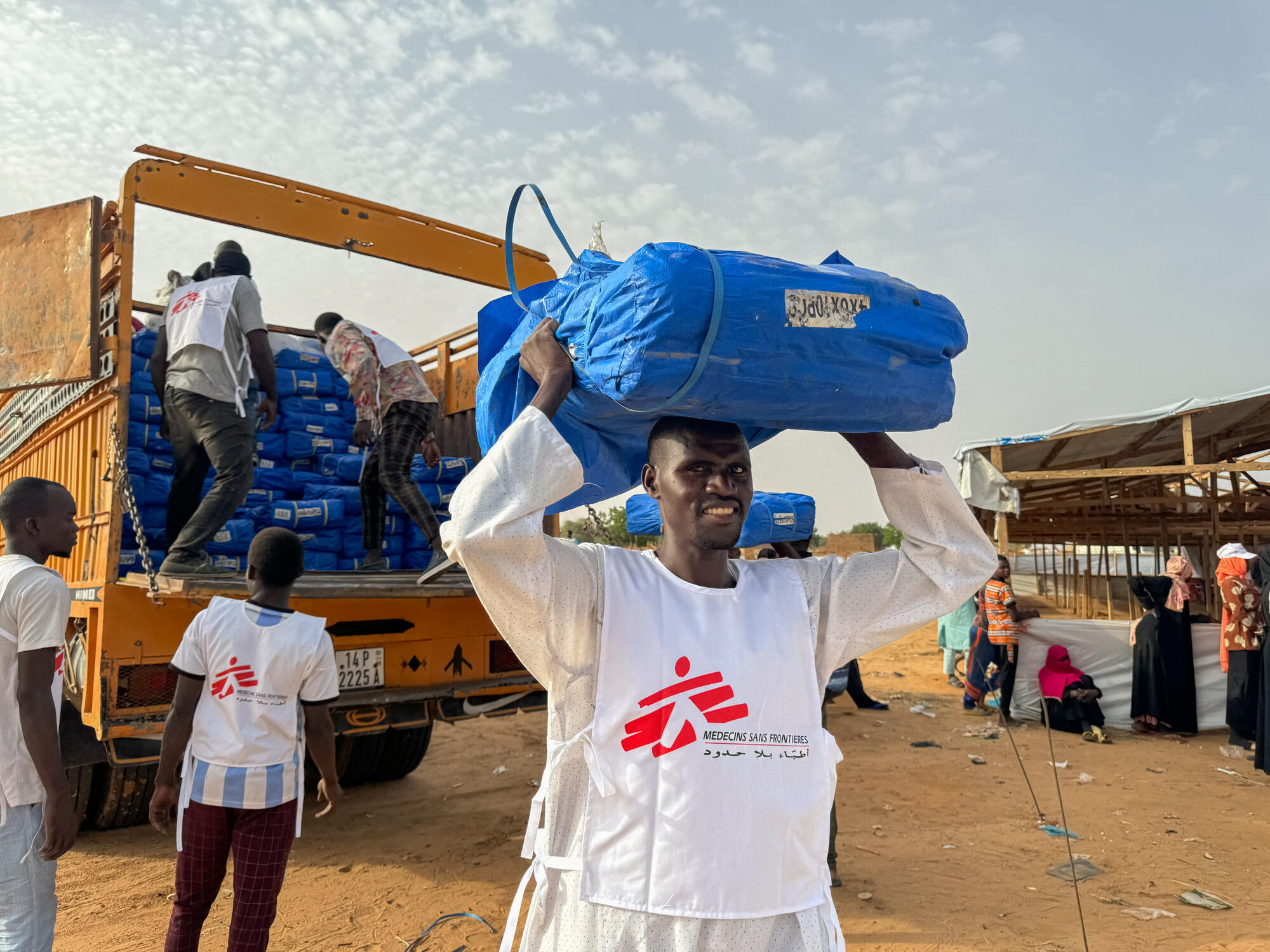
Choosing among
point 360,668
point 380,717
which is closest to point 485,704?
point 380,717

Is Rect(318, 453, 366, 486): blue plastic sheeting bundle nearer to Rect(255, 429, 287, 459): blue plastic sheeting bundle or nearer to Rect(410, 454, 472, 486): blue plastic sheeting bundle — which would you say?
Rect(255, 429, 287, 459): blue plastic sheeting bundle

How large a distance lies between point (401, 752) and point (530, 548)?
4909 millimetres

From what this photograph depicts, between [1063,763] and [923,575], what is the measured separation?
21.0 feet

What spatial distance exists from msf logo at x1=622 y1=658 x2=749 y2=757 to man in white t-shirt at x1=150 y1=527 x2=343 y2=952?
1.70m

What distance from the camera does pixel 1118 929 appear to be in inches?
143

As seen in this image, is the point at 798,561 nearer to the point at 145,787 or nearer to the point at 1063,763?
the point at 145,787

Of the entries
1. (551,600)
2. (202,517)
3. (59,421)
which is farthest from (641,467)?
(59,421)

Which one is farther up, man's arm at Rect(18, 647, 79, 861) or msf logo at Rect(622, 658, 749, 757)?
msf logo at Rect(622, 658, 749, 757)

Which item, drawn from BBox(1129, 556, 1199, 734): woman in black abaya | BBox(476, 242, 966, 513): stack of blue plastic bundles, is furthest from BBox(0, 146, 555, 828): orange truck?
BBox(1129, 556, 1199, 734): woman in black abaya

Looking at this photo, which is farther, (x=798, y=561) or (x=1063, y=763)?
(x=1063, y=763)

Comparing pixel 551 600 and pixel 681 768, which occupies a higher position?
pixel 551 600

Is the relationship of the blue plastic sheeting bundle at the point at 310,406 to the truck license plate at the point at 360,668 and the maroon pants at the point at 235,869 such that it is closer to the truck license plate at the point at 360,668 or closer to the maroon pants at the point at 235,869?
the truck license plate at the point at 360,668

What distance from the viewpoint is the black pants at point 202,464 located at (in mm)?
3646

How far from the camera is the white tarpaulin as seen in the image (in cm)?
795
